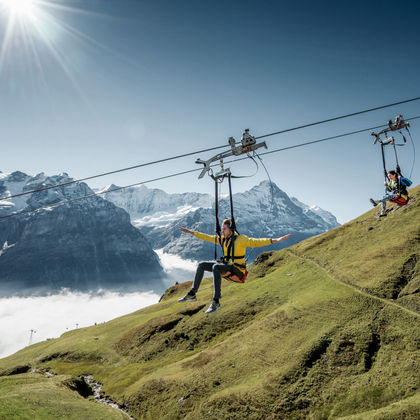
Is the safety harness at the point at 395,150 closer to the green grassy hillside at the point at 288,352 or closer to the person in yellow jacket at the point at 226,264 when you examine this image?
the person in yellow jacket at the point at 226,264

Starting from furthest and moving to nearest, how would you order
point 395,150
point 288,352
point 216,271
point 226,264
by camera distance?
point 288,352 → point 395,150 → point 226,264 → point 216,271

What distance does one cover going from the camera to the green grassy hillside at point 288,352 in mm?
51094

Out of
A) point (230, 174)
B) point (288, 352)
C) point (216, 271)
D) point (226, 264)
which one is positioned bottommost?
point (288, 352)

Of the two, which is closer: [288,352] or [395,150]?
[395,150]

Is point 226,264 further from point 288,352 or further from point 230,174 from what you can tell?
point 288,352

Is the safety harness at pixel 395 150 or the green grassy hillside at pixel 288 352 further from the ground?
the safety harness at pixel 395 150

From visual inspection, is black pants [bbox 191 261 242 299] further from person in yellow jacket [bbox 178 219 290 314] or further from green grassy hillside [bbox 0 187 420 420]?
green grassy hillside [bbox 0 187 420 420]

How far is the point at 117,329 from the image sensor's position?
13038 cm

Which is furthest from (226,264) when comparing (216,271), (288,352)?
(288,352)

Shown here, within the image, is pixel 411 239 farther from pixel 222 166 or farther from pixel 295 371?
pixel 222 166

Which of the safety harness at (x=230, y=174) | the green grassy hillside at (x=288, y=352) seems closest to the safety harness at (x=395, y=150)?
the safety harness at (x=230, y=174)

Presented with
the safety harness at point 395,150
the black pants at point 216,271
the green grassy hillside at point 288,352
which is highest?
the safety harness at point 395,150

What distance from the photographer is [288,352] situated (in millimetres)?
62062

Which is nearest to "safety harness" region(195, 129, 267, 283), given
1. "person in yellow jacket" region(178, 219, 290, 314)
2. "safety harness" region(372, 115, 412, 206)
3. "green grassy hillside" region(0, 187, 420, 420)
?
"person in yellow jacket" region(178, 219, 290, 314)
